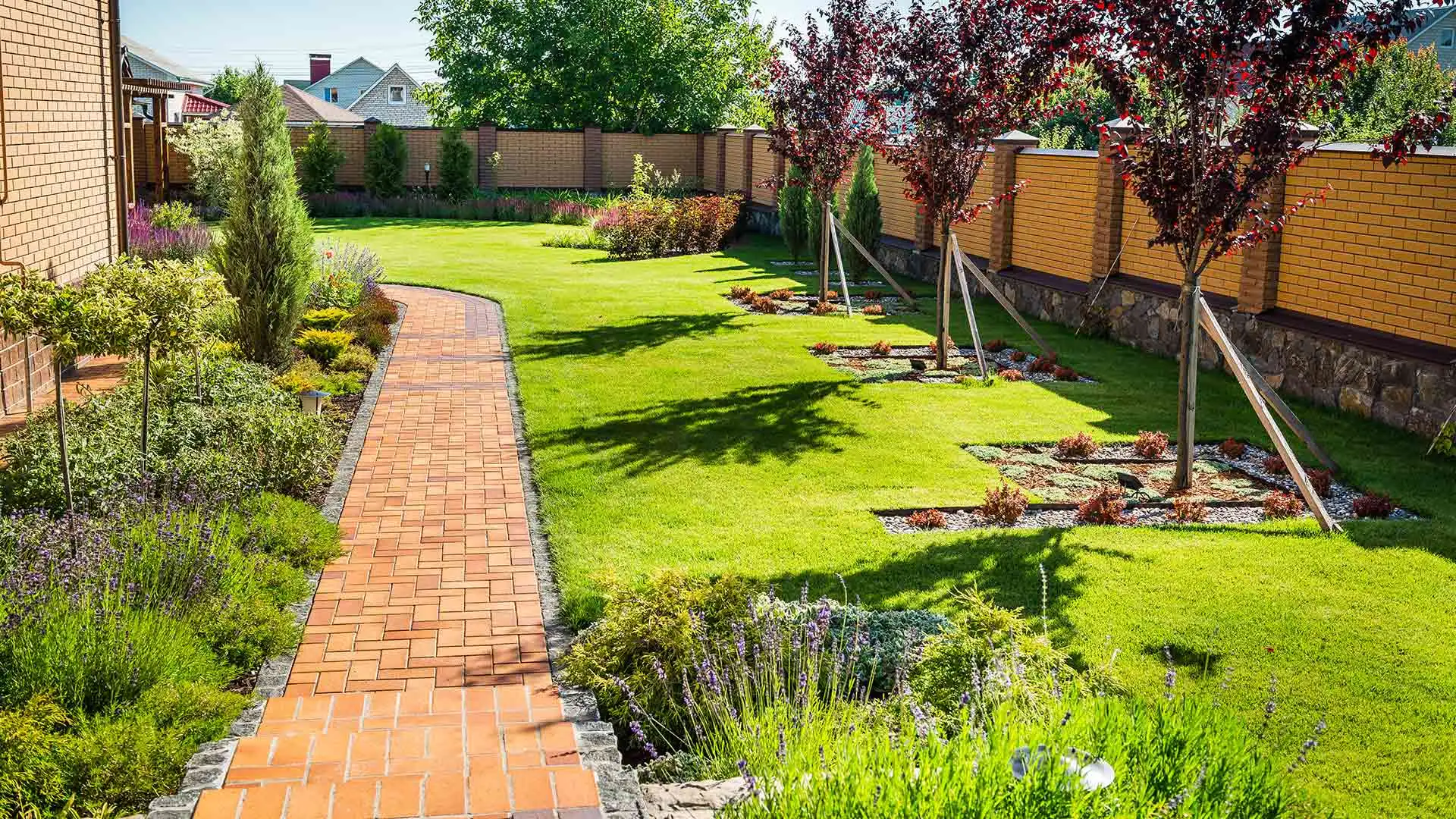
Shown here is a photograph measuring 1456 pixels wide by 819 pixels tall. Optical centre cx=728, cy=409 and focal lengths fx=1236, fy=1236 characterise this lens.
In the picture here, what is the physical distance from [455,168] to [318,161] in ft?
11.5

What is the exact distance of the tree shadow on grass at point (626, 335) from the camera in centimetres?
1332

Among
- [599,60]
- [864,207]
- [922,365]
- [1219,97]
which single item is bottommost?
[922,365]

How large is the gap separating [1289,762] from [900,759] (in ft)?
6.59

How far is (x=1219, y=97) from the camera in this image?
753 centimetres

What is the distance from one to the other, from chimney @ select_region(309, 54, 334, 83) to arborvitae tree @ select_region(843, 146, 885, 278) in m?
77.2

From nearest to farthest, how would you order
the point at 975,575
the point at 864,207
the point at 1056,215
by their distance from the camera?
the point at 975,575 < the point at 1056,215 < the point at 864,207

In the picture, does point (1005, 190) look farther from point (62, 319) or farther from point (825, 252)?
point (62, 319)

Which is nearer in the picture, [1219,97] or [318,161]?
[1219,97]

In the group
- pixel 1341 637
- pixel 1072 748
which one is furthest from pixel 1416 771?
pixel 1072 748

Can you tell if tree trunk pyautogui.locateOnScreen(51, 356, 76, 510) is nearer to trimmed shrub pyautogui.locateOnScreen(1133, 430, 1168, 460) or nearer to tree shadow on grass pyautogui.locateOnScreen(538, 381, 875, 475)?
tree shadow on grass pyautogui.locateOnScreen(538, 381, 875, 475)

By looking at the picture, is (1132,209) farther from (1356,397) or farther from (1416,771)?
(1416,771)

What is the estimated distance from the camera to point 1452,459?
886 centimetres

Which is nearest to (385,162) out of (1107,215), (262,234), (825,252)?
(825,252)

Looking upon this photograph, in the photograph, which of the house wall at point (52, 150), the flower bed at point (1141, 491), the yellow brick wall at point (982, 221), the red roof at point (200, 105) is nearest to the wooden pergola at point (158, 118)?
the house wall at point (52, 150)
